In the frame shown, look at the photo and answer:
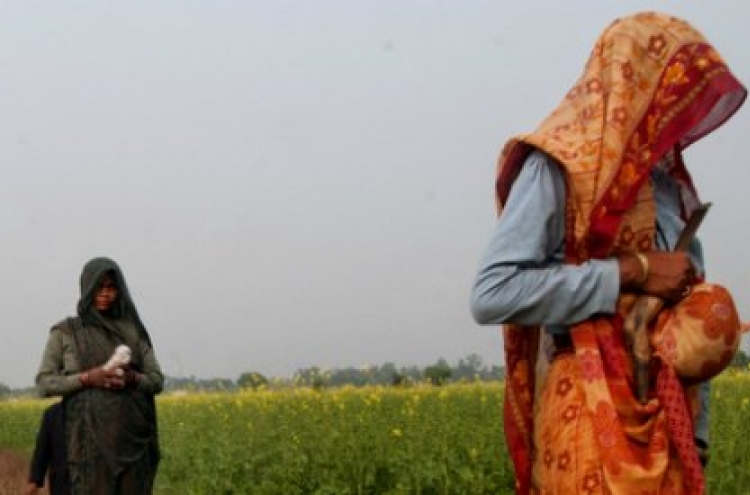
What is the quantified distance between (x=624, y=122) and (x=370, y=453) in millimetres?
6200

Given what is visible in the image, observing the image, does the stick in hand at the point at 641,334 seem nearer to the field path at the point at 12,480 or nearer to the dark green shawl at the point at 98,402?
the dark green shawl at the point at 98,402

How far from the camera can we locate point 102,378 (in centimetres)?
642

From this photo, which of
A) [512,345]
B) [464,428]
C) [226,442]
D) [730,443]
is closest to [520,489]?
[512,345]

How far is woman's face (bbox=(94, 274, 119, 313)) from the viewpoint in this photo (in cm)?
642

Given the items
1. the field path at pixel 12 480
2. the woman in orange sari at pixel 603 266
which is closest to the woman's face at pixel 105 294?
the woman in orange sari at pixel 603 266

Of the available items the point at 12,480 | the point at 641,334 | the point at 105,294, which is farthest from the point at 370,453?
the point at 12,480

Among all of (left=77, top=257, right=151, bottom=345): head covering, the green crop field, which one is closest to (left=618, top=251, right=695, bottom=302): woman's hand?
the green crop field

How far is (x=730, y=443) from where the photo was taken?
7133 millimetres

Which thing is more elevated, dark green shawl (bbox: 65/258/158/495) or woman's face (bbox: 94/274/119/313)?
woman's face (bbox: 94/274/119/313)

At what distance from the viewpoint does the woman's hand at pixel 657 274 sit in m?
2.50

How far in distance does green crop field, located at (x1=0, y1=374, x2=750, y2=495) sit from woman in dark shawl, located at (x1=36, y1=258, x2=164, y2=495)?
163 centimetres

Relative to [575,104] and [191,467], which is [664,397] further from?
[191,467]

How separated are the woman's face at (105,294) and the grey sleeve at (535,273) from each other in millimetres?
4194

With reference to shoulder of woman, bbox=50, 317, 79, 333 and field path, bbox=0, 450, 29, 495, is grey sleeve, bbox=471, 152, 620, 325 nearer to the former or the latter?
shoulder of woman, bbox=50, 317, 79, 333
